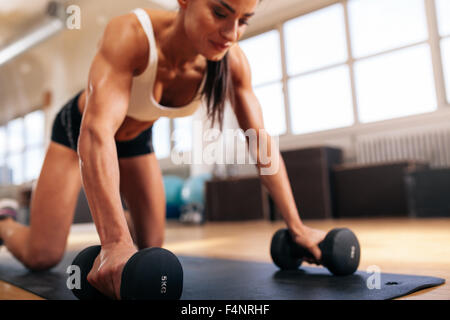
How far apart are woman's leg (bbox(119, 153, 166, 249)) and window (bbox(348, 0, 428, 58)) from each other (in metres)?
3.26

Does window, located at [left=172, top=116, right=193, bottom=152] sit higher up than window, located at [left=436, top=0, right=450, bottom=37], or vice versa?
window, located at [left=436, top=0, right=450, bottom=37]

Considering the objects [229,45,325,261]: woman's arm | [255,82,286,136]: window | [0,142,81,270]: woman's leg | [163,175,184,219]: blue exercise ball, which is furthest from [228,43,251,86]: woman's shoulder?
[163,175,184,219]: blue exercise ball

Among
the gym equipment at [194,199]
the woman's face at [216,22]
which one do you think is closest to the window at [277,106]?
the gym equipment at [194,199]

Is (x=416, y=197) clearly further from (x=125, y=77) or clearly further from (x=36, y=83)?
(x=36, y=83)

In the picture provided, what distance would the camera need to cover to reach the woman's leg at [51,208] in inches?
53.8

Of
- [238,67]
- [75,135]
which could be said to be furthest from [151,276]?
[75,135]

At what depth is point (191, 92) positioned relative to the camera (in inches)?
44.9

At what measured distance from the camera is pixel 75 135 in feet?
4.49

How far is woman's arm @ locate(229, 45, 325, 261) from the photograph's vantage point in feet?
3.44

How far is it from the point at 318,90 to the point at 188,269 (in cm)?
348

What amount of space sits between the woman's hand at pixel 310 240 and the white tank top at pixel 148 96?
0.44 m

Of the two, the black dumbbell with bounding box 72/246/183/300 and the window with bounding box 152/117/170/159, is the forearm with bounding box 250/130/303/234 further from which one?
the window with bounding box 152/117/170/159
